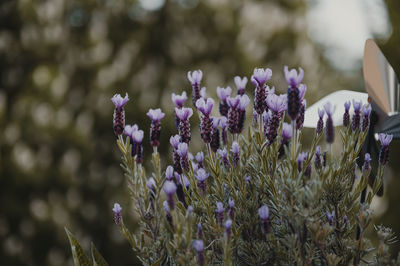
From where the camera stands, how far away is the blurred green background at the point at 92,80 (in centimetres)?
427

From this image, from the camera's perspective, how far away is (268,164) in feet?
4.29

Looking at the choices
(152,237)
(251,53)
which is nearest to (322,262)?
(152,237)

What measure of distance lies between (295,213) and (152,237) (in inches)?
17.5

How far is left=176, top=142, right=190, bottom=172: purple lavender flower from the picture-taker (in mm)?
1229

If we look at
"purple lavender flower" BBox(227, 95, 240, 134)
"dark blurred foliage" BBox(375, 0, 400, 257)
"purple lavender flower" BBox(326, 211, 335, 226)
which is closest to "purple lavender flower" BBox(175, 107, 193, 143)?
"purple lavender flower" BBox(227, 95, 240, 134)

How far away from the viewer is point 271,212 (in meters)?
1.34

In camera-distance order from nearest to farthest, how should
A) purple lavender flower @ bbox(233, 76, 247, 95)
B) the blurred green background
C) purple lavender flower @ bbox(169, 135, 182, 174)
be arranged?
purple lavender flower @ bbox(169, 135, 182, 174)
purple lavender flower @ bbox(233, 76, 247, 95)
the blurred green background

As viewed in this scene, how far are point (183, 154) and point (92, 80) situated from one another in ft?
11.7

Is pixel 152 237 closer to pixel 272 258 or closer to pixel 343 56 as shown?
pixel 272 258

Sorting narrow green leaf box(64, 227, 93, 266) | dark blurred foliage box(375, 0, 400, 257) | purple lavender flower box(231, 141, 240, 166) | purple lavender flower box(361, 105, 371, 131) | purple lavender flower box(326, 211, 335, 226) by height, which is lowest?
dark blurred foliage box(375, 0, 400, 257)

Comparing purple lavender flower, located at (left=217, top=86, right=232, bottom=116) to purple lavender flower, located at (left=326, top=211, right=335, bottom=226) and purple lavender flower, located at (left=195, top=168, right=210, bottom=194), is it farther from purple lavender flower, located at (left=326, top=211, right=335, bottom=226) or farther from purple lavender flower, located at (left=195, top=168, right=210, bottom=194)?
purple lavender flower, located at (left=326, top=211, right=335, bottom=226)

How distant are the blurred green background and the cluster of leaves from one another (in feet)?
9.69

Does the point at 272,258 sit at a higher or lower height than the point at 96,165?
higher

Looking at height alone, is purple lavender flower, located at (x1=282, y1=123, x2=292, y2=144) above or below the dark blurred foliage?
above
